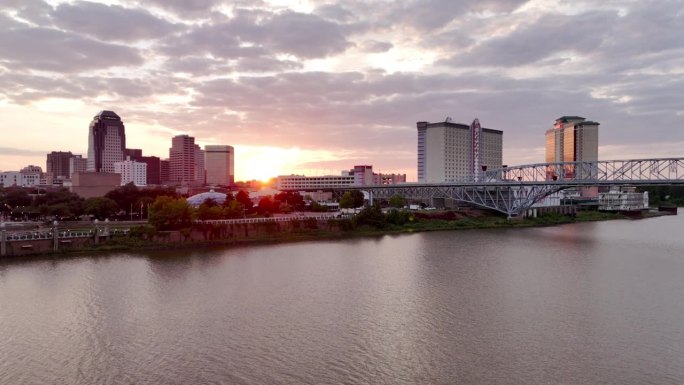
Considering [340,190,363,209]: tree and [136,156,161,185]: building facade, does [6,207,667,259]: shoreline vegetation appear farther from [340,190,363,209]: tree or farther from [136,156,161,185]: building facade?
[136,156,161,185]: building facade

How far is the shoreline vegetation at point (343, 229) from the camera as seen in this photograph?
25.6 meters

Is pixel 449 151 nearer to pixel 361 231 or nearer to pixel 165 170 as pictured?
pixel 361 231

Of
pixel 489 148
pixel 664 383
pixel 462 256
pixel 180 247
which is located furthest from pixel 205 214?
pixel 489 148

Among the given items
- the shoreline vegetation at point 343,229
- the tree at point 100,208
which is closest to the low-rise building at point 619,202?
the shoreline vegetation at point 343,229

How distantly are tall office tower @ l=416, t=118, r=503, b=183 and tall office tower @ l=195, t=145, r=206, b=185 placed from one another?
57.1 metres

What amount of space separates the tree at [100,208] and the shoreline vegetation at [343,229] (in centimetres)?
993

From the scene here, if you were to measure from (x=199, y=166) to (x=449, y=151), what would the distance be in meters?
65.1

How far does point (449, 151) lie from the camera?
91250mm

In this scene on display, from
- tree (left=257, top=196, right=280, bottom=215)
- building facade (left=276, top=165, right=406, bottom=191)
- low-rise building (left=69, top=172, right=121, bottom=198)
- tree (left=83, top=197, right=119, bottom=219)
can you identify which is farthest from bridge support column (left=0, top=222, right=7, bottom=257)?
building facade (left=276, top=165, right=406, bottom=191)

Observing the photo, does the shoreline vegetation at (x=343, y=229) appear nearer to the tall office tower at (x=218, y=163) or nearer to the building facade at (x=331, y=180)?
the building facade at (x=331, y=180)

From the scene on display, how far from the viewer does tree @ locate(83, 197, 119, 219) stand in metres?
34.6

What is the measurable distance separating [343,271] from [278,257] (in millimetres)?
4858

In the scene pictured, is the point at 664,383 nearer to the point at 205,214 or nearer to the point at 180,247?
the point at 180,247

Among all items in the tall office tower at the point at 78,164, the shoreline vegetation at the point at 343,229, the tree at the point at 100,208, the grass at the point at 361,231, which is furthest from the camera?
the tall office tower at the point at 78,164
